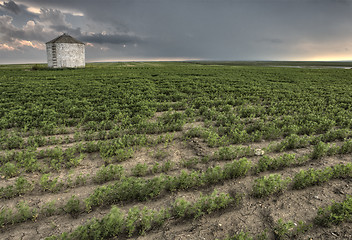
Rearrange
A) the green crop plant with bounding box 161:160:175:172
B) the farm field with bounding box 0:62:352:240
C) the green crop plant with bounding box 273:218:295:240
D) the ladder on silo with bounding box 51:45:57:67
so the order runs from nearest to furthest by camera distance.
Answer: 1. the green crop plant with bounding box 273:218:295:240
2. the farm field with bounding box 0:62:352:240
3. the green crop plant with bounding box 161:160:175:172
4. the ladder on silo with bounding box 51:45:57:67

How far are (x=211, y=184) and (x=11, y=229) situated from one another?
16.1 ft

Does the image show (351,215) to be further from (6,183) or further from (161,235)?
(6,183)

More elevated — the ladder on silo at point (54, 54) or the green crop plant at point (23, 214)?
the ladder on silo at point (54, 54)

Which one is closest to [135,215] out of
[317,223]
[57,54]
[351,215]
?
[317,223]

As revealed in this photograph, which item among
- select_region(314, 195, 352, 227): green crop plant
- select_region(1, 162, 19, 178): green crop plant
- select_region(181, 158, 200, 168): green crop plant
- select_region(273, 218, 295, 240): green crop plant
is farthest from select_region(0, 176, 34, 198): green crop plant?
select_region(314, 195, 352, 227): green crop plant

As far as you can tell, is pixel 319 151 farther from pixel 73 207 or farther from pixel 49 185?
pixel 49 185

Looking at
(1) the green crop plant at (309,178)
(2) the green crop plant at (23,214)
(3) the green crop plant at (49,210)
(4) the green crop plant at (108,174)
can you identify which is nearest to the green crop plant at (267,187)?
(1) the green crop plant at (309,178)

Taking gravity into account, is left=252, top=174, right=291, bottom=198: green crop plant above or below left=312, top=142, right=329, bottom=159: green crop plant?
below

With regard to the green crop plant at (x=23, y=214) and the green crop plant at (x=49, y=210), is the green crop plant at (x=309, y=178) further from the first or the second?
the green crop plant at (x=23, y=214)

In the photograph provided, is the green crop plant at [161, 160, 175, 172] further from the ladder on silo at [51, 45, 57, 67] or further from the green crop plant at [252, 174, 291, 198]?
the ladder on silo at [51, 45, 57, 67]

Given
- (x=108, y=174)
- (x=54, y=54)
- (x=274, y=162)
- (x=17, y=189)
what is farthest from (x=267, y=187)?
(x=54, y=54)

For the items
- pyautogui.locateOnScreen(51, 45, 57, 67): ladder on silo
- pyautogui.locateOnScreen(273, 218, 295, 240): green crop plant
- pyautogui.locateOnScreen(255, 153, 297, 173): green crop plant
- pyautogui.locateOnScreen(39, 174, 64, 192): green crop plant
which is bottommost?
pyautogui.locateOnScreen(273, 218, 295, 240): green crop plant

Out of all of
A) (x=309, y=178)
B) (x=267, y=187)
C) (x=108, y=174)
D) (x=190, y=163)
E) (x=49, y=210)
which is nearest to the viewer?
(x=49, y=210)

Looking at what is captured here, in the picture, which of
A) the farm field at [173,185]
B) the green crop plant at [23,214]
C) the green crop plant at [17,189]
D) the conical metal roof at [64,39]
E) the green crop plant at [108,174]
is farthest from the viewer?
the conical metal roof at [64,39]
